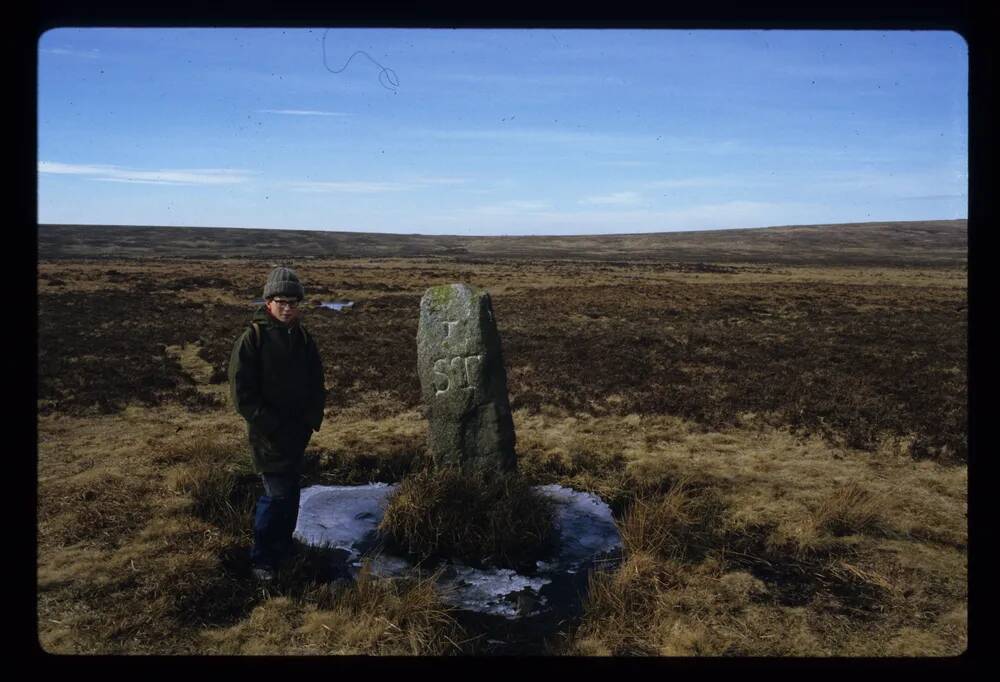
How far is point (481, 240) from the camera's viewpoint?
458 feet

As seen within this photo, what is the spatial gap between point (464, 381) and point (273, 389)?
2243mm

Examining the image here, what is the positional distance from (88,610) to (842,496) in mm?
6087

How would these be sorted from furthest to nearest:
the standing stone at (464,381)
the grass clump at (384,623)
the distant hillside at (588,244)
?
the distant hillside at (588,244), the standing stone at (464,381), the grass clump at (384,623)

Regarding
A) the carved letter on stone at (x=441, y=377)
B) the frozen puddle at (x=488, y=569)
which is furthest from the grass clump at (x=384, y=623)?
the carved letter on stone at (x=441, y=377)

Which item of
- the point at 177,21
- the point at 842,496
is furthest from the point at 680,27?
the point at 842,496

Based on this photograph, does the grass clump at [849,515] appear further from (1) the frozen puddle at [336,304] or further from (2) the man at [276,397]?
(1) the frozen puddle at [336,304]

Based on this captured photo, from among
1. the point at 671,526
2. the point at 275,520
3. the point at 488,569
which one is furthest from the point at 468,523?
the point at 671,526

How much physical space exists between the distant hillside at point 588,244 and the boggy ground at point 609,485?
7033cm

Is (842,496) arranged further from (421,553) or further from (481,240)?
(481,240)

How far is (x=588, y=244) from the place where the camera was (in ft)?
409

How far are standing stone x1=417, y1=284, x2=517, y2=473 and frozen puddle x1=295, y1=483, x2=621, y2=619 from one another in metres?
0.72

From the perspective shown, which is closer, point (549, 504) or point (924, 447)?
point (549, 504)

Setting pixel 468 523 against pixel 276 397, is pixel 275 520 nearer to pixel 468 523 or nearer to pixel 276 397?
pixel 276 397

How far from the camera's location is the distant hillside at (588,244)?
89500mm
